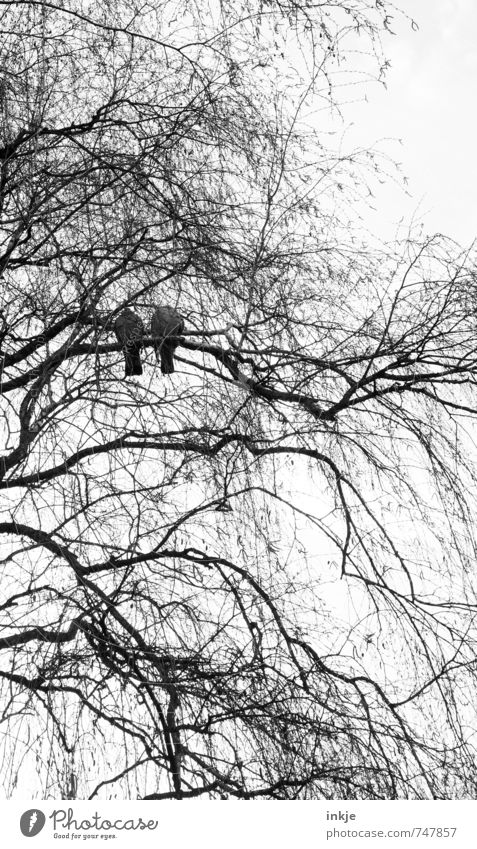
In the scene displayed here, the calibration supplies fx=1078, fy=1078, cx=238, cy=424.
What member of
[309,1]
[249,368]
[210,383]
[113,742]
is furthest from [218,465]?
[309,1]

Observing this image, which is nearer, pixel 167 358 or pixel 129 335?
pixel 129 335

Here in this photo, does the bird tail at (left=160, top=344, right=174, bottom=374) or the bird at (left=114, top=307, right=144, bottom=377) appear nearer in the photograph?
the bird at (left=114, top=307, right=144, bottom=377)

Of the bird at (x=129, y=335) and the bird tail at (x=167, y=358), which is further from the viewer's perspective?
the bird tail at (x=167, y=358)

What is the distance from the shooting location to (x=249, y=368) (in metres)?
2.63

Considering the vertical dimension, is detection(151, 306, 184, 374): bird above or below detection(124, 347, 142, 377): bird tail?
above

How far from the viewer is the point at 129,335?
A: 2.37m

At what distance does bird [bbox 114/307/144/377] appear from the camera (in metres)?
2.35

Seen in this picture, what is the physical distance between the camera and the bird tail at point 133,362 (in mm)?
2391

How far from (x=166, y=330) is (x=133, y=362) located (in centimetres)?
11

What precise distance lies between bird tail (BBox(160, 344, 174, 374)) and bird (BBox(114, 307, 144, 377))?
7 centimetres

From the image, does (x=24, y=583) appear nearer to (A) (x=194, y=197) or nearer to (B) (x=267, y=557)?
(B) (x=267, y=557)

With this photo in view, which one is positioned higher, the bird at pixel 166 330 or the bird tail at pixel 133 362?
the bird at pixel 166 330

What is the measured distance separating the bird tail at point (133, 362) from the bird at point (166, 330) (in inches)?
2.0

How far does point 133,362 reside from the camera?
7.94 feet
